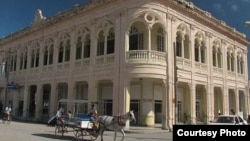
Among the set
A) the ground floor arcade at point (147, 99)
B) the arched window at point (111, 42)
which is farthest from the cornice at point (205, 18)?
the ground floor arcade at point (147, 99)

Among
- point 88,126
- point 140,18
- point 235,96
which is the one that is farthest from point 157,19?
point 235,96

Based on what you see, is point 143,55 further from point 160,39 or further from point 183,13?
point 183,13

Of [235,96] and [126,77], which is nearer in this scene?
[126,77]

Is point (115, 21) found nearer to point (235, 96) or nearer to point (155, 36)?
point (155, 36)

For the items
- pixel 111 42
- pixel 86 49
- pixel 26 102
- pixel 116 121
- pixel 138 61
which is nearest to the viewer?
pixel 116 121

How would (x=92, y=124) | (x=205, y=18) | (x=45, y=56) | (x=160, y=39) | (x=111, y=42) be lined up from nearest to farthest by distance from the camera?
1. (x=92, y=124)
2. (x=160, y=39)
3. (x=111, y=42)
4. (x=205, y=18)
5. (x=45, y=56)

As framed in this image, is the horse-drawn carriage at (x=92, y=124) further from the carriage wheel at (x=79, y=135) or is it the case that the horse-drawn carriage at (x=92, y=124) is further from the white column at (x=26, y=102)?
the white column at (x=26, y=102)

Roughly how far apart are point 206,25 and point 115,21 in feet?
36.0

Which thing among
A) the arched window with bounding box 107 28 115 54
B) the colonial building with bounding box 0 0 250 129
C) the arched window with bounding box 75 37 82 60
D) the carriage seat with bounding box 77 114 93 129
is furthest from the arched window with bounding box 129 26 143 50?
the carriage seat with bounding box 77 114 93 129

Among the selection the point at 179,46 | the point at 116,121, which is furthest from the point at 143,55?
the point at 116,121

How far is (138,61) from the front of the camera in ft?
83.3

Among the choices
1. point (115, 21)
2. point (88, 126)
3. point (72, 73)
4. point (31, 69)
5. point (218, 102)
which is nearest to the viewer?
point (88, 126)

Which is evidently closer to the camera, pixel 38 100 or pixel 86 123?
pixel 86 123

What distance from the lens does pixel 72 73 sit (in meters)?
31.1
